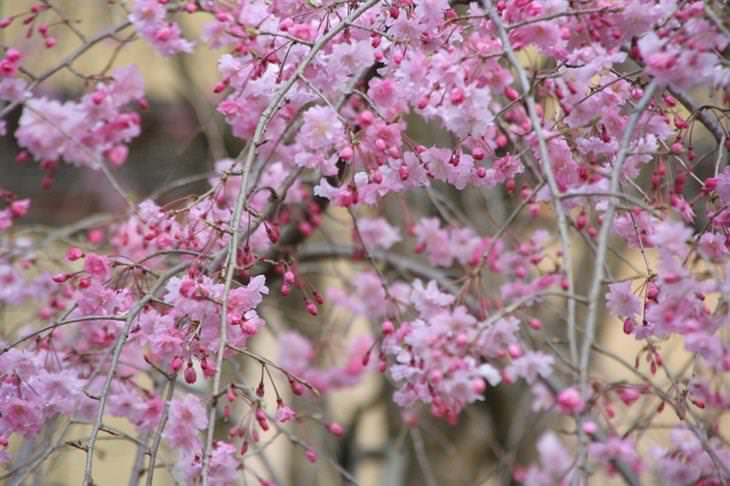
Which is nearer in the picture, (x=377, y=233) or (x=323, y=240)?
(x=377, y=233)

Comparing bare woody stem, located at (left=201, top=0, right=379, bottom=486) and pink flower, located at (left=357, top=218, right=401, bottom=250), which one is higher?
bare woody stem, located at (left=201, top=0, right=379, bottom=486)

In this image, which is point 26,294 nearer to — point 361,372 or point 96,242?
point 96,242

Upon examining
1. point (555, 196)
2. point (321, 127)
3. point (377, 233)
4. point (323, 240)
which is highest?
point (321, 127)

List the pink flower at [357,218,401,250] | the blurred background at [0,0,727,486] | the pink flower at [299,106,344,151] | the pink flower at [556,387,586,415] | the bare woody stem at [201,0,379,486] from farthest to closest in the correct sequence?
the blurred background at [0,0,727,486]
the pink flower at [357,218,401,250]
the pink flower at [299,106,344,151]
the bare woody stem at [201,0,379,486]
the pink flower at [556,387,586,415]

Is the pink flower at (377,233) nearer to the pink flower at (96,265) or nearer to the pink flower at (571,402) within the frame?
the pink flower at (96,265)

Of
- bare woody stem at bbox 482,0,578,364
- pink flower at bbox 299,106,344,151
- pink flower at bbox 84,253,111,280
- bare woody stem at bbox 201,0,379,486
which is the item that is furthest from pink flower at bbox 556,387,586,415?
pink flower at bbox 84,253,111,280

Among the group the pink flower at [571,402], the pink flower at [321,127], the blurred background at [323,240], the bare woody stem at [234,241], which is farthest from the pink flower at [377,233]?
the pink flower at [571,402]

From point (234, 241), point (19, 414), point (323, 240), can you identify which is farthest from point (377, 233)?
point (234, 241)

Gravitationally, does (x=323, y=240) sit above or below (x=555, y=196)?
below

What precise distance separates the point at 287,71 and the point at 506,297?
112 centimetres

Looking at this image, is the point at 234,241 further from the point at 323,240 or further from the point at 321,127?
the point at 323,240

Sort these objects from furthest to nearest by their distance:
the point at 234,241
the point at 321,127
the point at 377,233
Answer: the point at 377,233
the point at 321,127
the point at 234,241

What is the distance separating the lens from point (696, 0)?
4.69 ft

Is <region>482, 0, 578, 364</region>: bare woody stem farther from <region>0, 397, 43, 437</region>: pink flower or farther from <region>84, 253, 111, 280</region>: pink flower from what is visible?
<region>0, 397, 43, 437</region>: pink flower
